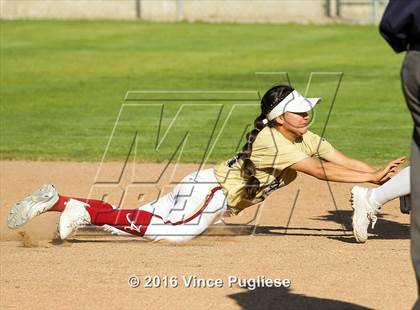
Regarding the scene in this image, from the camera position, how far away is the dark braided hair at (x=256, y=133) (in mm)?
7805

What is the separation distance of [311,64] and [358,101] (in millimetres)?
4506

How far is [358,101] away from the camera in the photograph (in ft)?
55.4

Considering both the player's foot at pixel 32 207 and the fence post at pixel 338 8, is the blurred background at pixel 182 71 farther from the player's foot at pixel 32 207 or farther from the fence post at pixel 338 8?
the player's foot at pixel 32 207

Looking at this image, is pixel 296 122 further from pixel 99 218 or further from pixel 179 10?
pixel 179 10

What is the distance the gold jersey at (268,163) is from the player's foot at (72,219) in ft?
3.47

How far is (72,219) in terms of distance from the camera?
7945mm

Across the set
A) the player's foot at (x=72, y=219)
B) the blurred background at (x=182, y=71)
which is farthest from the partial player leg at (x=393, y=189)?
the blurred background at (x=182, y=71)

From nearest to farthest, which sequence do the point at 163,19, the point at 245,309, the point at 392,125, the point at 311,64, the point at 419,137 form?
the point at 419,137
the point at 245,309
the point at 392,125
the point at 311,64
the point at 163,19

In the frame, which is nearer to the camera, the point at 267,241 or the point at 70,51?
the point at 267,241

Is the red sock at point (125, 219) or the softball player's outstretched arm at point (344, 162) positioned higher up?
the softball player's outstretched arm at point (344, 162)

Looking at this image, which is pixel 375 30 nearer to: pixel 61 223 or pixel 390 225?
pixel 390 225

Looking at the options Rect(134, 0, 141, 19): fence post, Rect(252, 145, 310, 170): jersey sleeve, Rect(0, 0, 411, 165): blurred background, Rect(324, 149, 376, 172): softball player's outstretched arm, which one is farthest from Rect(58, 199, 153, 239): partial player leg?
Rect(134, 0, 141, 19): fence post

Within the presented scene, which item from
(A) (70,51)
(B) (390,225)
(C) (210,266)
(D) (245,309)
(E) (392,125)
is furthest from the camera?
(A) (70,51)

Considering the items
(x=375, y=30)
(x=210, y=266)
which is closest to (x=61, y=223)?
(x=210, y=266)
